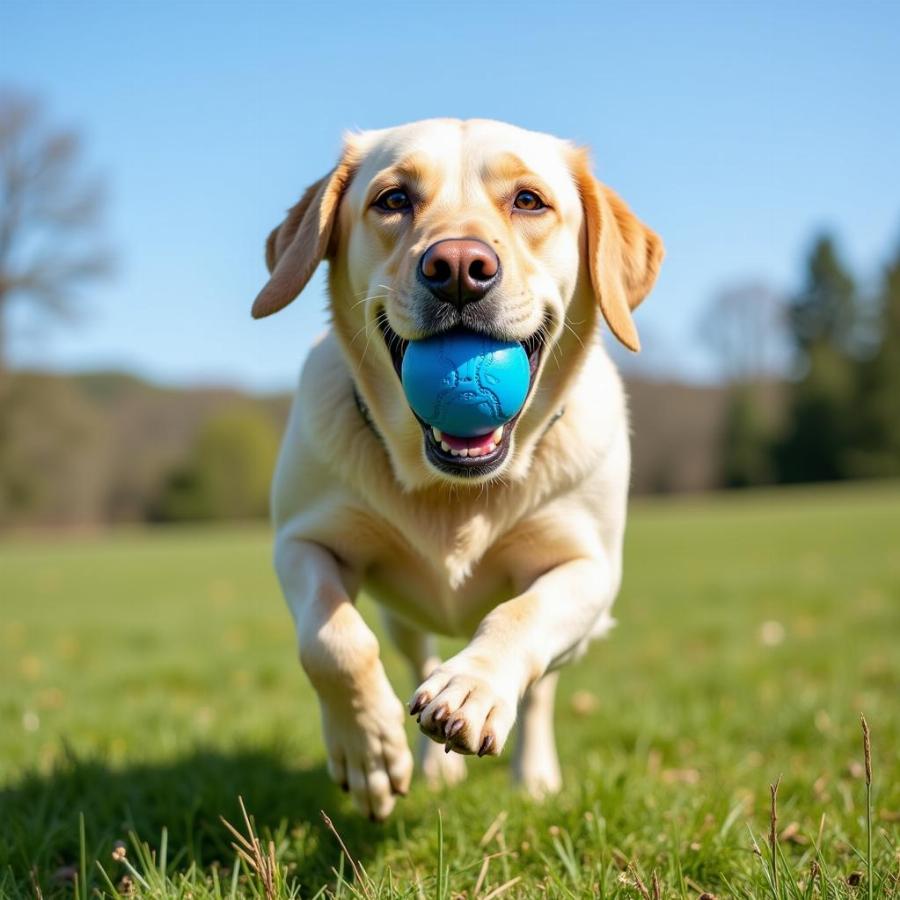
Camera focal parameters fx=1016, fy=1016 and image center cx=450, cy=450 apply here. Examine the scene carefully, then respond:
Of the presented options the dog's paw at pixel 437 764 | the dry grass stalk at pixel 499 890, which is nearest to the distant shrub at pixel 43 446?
the dog's paw at pixel 437 764

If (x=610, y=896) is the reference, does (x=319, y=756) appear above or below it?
below

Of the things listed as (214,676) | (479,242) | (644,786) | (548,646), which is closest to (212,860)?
(548,646)

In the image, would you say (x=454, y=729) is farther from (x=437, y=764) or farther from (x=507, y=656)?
(x=437, y=764)

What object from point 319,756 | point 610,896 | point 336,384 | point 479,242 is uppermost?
point 479,242

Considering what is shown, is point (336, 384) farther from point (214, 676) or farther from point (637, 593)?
point (637, 593)

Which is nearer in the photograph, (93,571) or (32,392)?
(93,571)

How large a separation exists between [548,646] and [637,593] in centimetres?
901

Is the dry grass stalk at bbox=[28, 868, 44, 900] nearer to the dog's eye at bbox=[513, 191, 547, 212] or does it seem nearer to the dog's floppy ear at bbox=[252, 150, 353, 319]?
the dog's floppy ear at bbox=[252, 150, 353, 319]

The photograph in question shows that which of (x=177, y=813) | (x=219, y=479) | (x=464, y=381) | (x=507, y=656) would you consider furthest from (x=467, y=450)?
(x=219, y=479)

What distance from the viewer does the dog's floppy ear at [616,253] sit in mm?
3232

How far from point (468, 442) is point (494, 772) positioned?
1.88m

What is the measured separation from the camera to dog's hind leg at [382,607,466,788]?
3977 mm

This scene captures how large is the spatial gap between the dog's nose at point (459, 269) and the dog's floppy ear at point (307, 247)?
0.63 m

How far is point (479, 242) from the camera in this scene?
2727 millimetres
